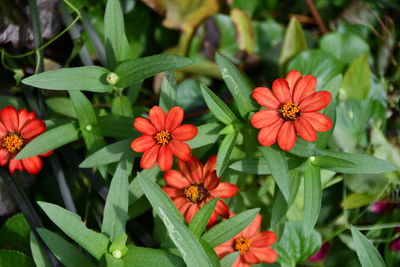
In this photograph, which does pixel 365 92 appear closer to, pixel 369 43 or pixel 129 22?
pixel 369 43

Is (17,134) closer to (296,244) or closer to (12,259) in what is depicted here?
(12,259)

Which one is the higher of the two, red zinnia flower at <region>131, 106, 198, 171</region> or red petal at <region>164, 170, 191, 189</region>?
red zinnia flower at <region>131, 106, 198, 171</region>

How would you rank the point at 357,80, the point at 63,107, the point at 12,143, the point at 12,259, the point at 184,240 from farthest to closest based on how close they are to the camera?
the point at 357,80, the point at 63,107, the point at 12,259, the point at 12,143, the point at 184,240

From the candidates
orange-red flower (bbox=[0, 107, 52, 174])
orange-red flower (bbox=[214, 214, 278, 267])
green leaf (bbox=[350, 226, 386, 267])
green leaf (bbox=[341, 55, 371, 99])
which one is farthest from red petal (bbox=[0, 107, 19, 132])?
green leaf (bbox=[341, 55, 371, 99])

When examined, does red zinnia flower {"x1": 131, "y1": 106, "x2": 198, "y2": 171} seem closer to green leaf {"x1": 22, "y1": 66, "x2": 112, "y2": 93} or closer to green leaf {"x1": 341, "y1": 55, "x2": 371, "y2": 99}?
green leaf {"x1": 22, "y1": 66, "x2": 112, "y2": 93}

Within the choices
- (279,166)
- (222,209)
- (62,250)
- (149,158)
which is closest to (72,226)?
(62,250)

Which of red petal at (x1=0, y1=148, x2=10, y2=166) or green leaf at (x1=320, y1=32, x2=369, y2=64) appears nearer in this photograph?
red petal at (x1=0, y1=148, x2=10, y2=166)

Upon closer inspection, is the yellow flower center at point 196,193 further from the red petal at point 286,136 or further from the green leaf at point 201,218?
the red petal at point 286,136
